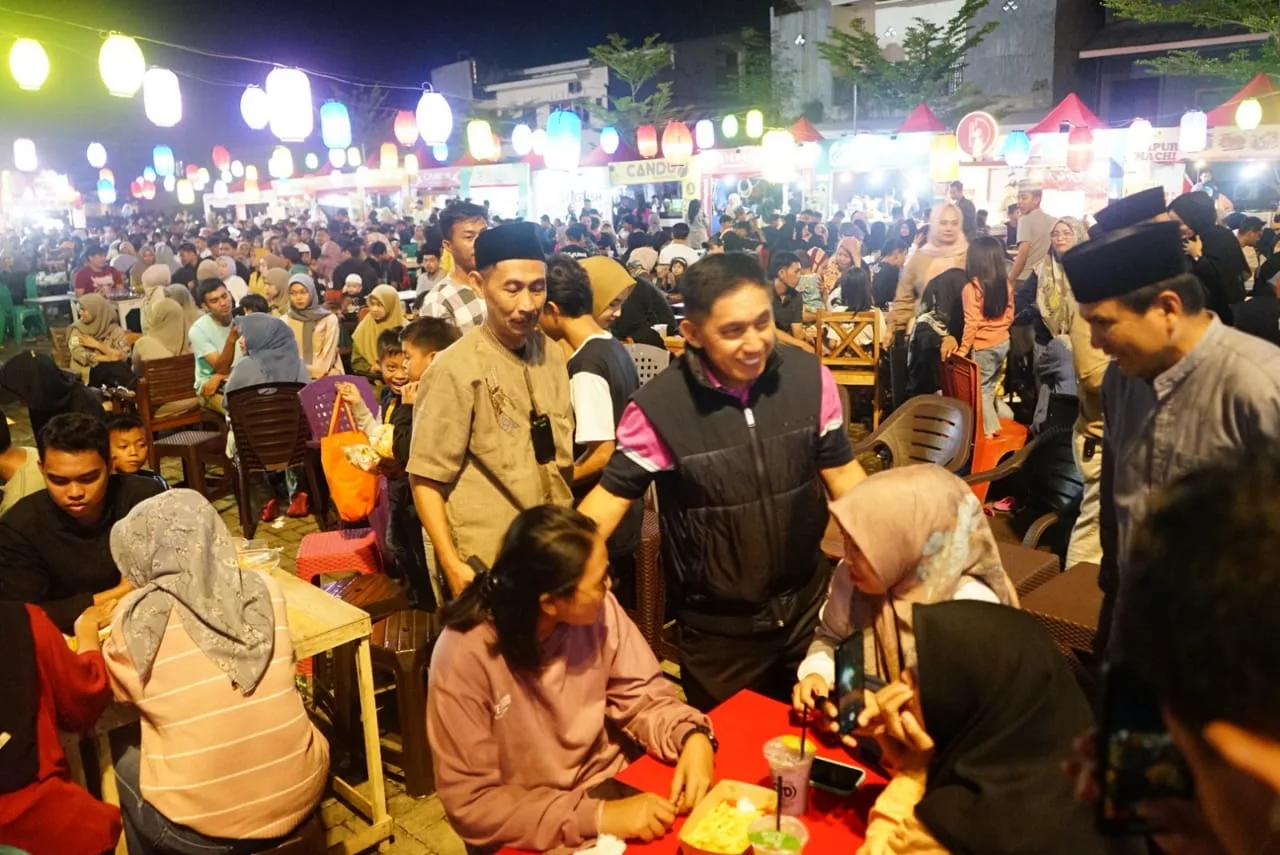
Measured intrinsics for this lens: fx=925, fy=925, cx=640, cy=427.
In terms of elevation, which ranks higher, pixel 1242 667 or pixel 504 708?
pixel 1242 667

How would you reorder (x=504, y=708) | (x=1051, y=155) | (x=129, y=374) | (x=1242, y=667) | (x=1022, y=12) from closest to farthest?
(x=1242, y=667) → (x=504, y=708) → (x=129, y=374) → (x=1051, y=155) → (x=1022, y=12)

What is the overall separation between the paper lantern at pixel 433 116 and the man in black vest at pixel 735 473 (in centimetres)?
1387

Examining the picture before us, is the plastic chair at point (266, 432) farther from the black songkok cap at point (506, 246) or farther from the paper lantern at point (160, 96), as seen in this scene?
the paper lantern at point (160, 96)

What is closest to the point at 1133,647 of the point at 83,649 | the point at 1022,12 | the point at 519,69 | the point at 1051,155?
the point at 83,649

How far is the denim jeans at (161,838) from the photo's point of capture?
9.02 feet

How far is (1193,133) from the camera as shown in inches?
589

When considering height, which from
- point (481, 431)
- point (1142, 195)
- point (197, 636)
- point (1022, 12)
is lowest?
point (197, 636)

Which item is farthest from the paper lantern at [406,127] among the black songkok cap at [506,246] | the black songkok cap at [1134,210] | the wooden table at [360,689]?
the black songkok cap at [1134,210]

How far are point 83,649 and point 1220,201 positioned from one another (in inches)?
664

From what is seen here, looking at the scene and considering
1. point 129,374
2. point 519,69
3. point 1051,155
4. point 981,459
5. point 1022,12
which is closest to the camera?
point 981,459

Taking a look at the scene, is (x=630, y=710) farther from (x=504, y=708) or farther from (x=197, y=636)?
(x=197, y=636)

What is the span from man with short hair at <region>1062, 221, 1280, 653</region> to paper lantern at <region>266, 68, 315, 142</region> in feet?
41.7

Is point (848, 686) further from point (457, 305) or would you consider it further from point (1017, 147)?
point (1017, 147)

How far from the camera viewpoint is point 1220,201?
1491cm
